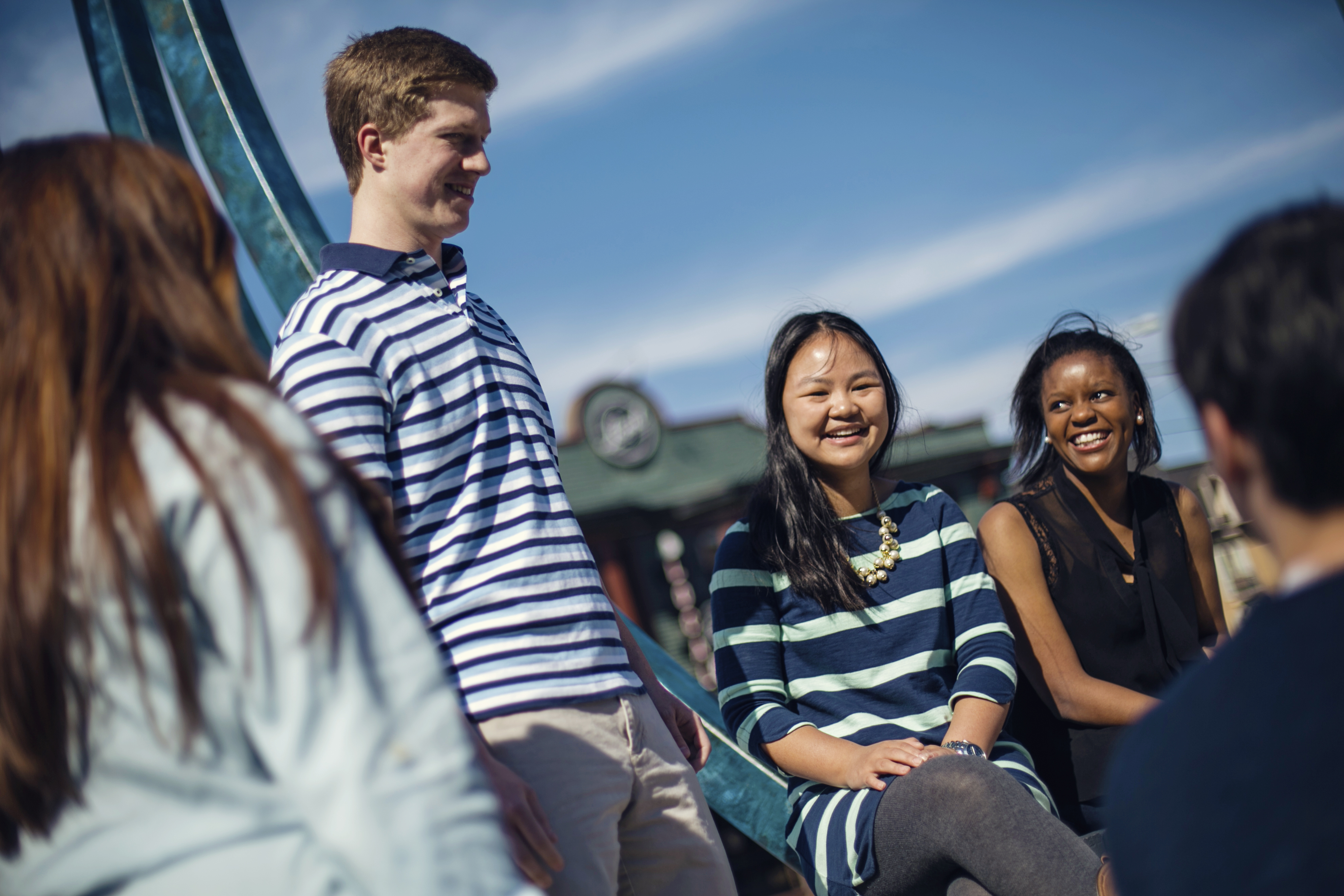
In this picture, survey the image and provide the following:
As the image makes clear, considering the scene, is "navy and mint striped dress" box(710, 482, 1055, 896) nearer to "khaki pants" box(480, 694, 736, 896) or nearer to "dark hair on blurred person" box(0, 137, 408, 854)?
"khaki pants" box(480, 694, 736, 896)

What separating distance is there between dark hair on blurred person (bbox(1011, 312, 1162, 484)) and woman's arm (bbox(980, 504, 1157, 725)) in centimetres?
27

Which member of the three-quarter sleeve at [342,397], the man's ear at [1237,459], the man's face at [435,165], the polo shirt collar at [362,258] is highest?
the man's face at [435,165]

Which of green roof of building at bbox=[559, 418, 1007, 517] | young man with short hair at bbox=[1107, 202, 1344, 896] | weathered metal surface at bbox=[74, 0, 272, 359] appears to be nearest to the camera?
young man with short hair at bbox=[1107, 202, 1344, 896]

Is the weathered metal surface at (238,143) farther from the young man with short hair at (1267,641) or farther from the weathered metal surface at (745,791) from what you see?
the young man with short hair at (1267,641)

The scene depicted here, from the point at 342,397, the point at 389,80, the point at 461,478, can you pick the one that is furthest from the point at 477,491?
the point at 389,80

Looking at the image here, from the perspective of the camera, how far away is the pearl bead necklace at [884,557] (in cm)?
186

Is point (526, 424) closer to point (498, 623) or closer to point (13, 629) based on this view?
→ point (498, 623)

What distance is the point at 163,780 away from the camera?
0.66 metres

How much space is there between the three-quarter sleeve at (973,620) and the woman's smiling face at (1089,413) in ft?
1.42

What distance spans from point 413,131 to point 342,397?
47 centimetres

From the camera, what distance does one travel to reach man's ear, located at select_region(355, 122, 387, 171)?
4.71 feet

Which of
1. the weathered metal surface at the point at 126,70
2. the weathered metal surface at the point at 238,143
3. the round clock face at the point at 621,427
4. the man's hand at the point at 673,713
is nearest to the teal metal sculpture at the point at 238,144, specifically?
the weathered metal surface at the point at 238,143

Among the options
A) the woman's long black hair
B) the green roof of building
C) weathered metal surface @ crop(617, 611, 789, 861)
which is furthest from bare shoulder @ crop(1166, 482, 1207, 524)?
the green roof of building

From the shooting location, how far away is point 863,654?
1.79 metres
